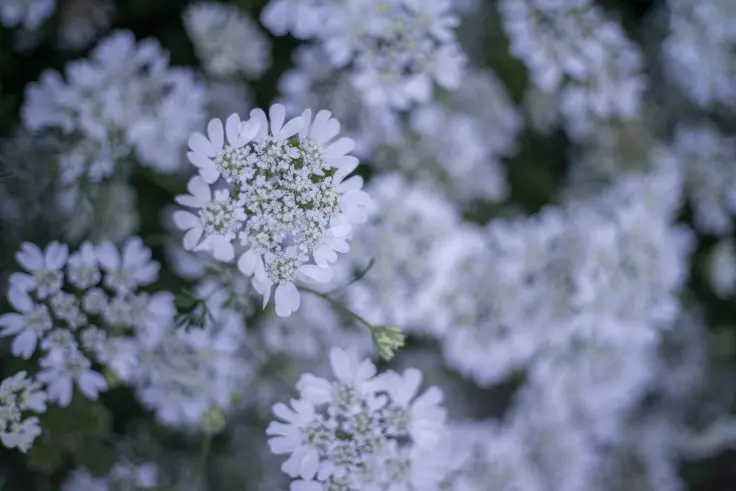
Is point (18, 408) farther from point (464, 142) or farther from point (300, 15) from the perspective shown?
point (464, 142)

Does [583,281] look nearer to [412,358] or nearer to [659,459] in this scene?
[412,358]

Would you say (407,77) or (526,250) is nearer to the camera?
(407,77)

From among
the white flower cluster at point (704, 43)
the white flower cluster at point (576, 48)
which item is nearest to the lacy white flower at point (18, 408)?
the white flower cluster at point (576, 48)

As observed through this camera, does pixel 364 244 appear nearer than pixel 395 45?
No

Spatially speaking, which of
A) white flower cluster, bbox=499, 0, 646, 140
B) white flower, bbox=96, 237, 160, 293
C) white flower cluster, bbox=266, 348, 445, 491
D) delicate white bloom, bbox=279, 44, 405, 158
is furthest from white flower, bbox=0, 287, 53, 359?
white flower cluster, bbox=499, 0, 646, 140

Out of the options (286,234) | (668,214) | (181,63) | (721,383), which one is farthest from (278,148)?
(721,383)

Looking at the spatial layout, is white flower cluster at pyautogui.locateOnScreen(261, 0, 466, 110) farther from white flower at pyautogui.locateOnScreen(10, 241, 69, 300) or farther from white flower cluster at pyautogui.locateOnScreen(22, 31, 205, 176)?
white flower at pyautogui.locateOnScreen(10, 241, 69, 300)

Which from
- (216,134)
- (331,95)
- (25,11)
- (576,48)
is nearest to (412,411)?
(216,134)
